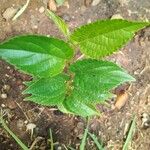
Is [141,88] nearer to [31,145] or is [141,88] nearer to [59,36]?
[59,36]

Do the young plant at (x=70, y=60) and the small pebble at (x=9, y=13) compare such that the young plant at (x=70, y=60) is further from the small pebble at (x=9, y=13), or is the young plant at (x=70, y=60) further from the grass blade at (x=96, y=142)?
the small pebble at (x=9, y=13)

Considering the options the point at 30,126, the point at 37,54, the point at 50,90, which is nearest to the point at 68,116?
the point at 30,126

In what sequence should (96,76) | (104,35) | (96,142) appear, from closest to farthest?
1. (104,35)
2. (96,76)
3. (96,142)

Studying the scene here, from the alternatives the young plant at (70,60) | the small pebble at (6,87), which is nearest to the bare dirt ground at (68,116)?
the small pebble at (6,87)

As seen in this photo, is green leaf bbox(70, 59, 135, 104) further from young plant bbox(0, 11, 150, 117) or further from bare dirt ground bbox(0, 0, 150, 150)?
bare dirt ground bbox(0, 0, 150, 150)

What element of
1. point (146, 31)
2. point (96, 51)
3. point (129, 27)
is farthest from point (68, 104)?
point (146, 31)

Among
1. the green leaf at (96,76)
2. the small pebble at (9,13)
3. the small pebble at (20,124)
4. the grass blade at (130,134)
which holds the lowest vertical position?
the grass blade at (130,134)

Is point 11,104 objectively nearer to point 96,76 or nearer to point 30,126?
point 30,126

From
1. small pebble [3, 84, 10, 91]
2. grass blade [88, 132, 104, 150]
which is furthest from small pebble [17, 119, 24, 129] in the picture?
grass blade [88, 132, 104, 150]
